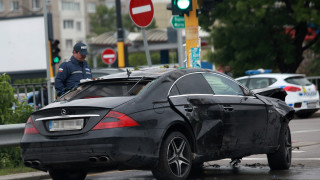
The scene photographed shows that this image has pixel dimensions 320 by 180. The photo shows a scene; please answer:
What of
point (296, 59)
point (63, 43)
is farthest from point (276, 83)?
point (63, 43)

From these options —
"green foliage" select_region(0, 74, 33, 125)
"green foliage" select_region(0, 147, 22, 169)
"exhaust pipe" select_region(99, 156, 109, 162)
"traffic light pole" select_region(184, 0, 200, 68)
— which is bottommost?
"green foliage" select_region(0, 147, 22, 169)

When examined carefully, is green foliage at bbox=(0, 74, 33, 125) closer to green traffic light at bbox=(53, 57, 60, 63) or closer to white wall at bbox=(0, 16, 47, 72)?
green traffic light at bbox=(53, 57, 60, 63)

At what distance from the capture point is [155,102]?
8.76 m

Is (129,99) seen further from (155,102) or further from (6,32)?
(6,32)

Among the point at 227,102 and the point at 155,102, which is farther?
the point at 227,102

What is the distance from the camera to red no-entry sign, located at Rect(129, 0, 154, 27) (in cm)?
1306

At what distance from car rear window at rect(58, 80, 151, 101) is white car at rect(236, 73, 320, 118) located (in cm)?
1533

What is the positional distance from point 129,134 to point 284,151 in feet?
10.7

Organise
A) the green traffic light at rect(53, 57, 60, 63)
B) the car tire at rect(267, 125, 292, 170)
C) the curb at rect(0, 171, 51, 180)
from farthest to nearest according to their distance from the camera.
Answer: the green traffic light at rect(53, 57, 60, 63), the curb at rect(0, 171, 51, 180), the car tire at rect(267, 125, 292, 170)

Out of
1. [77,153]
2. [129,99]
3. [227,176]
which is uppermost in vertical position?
[129,99]

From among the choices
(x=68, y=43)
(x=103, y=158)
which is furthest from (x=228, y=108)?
(x=68, y=43)

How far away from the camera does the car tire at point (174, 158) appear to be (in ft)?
28.6

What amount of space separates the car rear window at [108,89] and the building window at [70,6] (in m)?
102

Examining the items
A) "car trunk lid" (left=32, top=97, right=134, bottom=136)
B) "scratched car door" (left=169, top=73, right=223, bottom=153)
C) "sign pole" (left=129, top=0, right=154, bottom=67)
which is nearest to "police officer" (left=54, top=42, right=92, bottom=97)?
"sign pole" (left=129, top=0, right=154, bottom=67)
